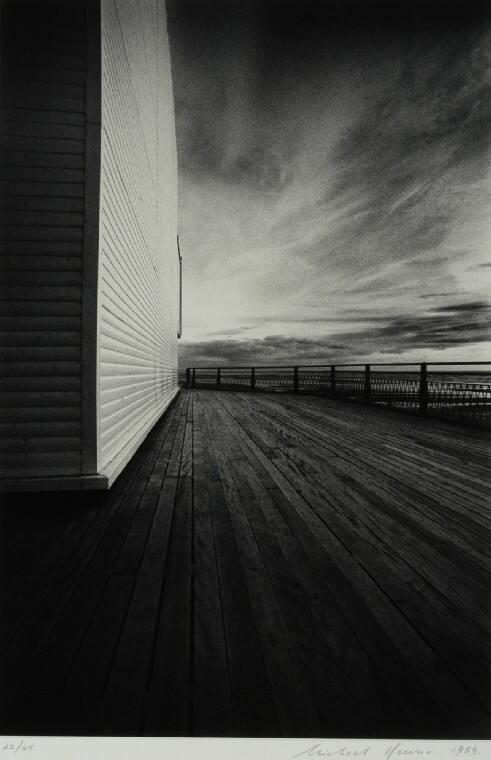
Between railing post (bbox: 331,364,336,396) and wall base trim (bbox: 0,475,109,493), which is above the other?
railing post (bbox: 331,364,336,396)

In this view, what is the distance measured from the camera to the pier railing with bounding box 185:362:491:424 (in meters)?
5.68

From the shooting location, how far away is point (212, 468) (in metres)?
3.18

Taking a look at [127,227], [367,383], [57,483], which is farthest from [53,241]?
[367,383]

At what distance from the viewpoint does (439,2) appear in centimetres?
222

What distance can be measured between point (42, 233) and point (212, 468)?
7.71 feet

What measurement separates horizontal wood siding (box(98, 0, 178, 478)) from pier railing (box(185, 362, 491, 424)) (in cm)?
530

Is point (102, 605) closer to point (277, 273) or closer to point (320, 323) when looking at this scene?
point (277, 273)

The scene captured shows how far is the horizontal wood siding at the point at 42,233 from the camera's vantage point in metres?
2.33

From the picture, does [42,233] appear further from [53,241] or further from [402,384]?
[402,384]

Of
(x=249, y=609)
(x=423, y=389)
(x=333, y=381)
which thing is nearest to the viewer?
(x=249, y=609)

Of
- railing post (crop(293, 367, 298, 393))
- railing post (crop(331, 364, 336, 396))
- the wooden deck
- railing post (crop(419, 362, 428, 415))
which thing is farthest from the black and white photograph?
railing post (crop(293, 367, 298, 393))

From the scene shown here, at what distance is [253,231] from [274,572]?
14084 mm

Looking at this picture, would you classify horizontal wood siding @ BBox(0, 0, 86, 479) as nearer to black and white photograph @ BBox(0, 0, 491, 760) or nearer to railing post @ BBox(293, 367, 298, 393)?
black and white photograph @ BBox(0, 0, 491, 760)

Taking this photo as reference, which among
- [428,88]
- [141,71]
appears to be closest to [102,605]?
[141,71]
